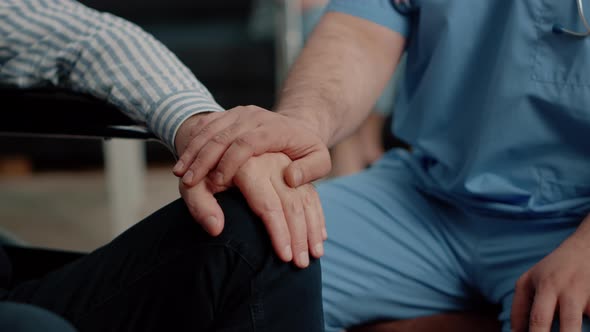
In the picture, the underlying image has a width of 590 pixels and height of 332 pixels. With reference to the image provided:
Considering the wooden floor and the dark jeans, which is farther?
the wooden floor

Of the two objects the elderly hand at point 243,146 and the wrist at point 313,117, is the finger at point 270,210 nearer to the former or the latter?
the elderly hand at point 243,146

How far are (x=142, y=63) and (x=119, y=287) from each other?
299 mm

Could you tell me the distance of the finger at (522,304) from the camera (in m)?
0.66

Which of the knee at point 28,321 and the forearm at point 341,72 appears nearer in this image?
the knee at point 28,321

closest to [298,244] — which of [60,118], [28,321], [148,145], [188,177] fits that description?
[188,177]

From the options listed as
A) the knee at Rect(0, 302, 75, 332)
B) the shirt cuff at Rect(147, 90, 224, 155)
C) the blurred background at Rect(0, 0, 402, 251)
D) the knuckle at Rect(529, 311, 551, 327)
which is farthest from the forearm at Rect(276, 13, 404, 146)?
the blurred background at Rect(0, 0, 402, 251)

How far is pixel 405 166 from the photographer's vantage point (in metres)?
0.98

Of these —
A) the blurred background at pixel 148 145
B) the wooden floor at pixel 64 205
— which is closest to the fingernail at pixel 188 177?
the wooden floor at pixel 64 205

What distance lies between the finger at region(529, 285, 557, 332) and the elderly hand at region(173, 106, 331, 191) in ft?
0.81

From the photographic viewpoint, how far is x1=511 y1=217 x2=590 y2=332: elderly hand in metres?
0.63

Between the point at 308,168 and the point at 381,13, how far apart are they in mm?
363

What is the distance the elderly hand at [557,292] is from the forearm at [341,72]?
0.95 ft

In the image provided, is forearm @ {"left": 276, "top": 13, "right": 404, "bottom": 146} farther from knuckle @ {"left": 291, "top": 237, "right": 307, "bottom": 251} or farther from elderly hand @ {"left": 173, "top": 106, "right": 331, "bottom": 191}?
knuckle @ {"left": 291, "top": 237, "right": 307, "bottom": 251}

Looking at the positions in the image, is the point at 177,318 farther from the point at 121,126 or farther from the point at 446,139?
the point at 446,139
